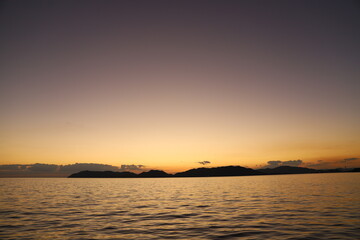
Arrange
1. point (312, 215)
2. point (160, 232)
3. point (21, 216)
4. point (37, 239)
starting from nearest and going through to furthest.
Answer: point (37, 239) < point (160, 232) < point (312, 215) < point (21, 216)

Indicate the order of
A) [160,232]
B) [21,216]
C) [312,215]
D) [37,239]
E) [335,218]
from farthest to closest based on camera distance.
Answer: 1. [21,216]
2. [312,215]
3. [335,218]
4. [160,232]
5. [37,239]

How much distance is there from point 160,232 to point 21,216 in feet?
60.0

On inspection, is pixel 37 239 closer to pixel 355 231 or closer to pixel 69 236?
pixel 69 236

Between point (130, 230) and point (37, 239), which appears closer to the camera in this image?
point (37, 239)

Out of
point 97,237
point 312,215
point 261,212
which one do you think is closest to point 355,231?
point 312,215

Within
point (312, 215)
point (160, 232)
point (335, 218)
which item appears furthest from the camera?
point (312, 215)

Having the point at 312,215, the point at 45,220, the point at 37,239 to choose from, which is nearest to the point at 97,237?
the point at 37,239

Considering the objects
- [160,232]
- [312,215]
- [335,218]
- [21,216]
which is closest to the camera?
[160,232]

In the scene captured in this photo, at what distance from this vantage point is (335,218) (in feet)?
85.1

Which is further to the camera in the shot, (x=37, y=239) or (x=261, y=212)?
(x=261, y=212)

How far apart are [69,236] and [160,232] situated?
7.03 meters

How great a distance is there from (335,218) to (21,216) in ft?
109

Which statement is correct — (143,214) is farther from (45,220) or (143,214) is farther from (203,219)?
(45,220)

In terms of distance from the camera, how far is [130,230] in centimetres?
2250
